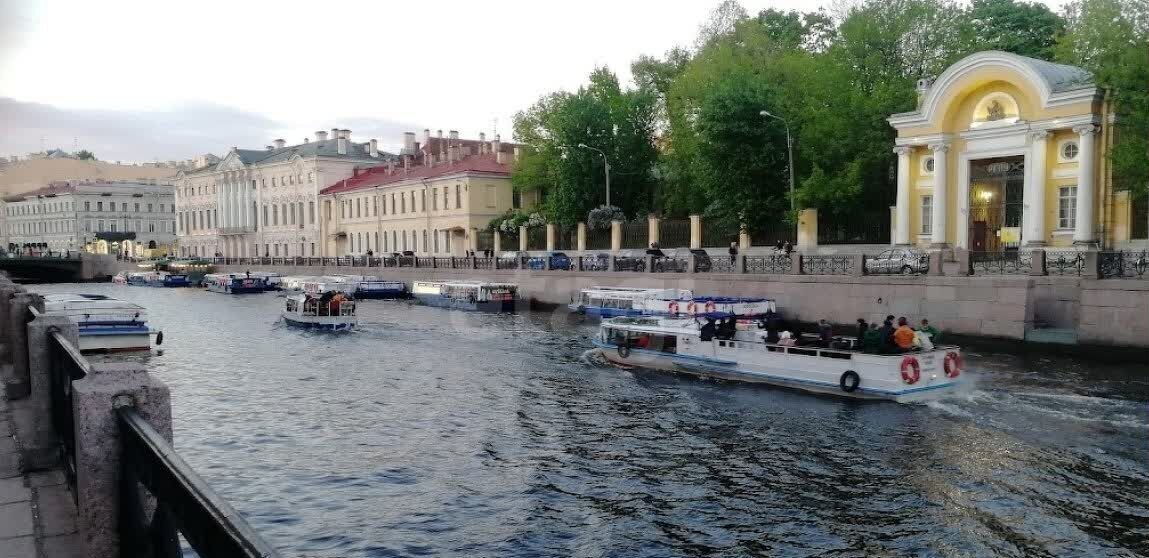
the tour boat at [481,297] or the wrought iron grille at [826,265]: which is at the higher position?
the wrought iron grille at [826,265]

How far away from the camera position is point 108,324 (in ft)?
85.9

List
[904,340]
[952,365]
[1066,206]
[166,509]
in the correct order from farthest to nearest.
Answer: [1066,206] < [904,340] < [952,365] < [166,509]

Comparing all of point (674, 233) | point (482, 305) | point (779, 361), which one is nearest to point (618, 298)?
point (482, 305)

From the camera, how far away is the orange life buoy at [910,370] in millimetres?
18500

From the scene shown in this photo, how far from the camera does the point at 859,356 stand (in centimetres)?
1908

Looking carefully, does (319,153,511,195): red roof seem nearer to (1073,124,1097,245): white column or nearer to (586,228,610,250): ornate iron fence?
(586,228,610,250): ornate iron fence

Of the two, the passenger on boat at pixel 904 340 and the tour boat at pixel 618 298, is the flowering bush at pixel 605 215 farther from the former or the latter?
the passenger on boat at pixel 904 340

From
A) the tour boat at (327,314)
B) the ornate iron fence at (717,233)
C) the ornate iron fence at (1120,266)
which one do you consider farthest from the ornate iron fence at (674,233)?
the ornate iron fence at (1120,266)

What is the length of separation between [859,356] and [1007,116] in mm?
19863

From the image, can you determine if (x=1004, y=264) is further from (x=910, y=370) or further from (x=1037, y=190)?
(x=910, y=370)

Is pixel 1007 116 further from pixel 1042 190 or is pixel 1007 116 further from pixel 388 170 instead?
pixel 388 170

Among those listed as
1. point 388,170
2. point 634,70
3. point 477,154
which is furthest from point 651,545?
point 388,170

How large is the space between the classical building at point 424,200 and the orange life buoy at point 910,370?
4533cm

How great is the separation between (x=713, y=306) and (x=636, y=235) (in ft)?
55.3
